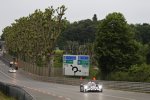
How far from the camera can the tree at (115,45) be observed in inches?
3010

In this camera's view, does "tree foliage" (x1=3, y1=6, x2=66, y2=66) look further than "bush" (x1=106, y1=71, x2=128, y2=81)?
Yes

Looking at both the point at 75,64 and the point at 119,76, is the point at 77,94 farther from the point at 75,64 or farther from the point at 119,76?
the point at 75,64

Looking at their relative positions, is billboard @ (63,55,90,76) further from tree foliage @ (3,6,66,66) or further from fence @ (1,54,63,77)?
tree foliage @ (3,6,66,66)

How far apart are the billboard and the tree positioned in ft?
24.5

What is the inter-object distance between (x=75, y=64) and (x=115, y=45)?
34.7ft

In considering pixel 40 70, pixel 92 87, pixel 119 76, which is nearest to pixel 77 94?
pixel 92 87

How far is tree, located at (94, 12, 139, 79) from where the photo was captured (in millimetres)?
76463

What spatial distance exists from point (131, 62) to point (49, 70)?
23800mm

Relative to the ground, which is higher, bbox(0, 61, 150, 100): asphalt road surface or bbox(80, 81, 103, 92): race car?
bbox(80, 81, 103, 92): race car

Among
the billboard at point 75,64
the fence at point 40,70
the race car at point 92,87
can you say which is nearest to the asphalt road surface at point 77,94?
the race car at point 92,87

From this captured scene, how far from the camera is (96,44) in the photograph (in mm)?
79938

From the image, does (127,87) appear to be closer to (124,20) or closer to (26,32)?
(124,20)

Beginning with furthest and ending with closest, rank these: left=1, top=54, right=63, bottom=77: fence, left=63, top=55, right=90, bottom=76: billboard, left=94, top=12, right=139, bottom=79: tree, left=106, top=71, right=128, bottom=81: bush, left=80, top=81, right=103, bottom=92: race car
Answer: left=1, top=54, right=63, bottom=77: fence → left=63, top=55, right=90, bottom=76: billboard → left=94, top=12, right=139, bottom=79: tree → left=106, top=71, right=128, bottom=81: bush → left=80, top=81, right=103, bottom=92: race car

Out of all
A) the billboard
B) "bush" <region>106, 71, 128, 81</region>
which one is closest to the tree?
the billboard
